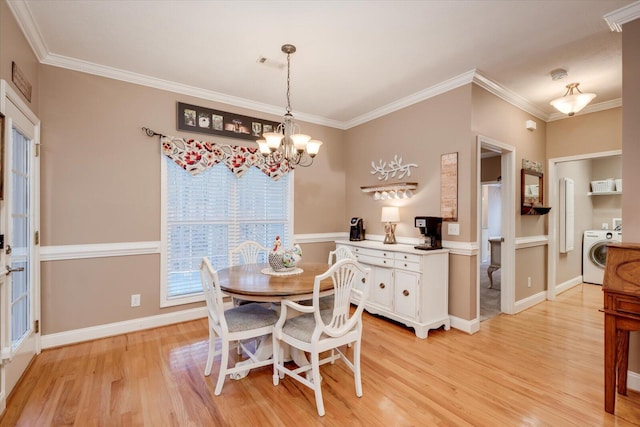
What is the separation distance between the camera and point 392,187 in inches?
153

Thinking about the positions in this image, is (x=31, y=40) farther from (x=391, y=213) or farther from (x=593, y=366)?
(x=593, y=366)

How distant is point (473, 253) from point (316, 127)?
281 centimetres

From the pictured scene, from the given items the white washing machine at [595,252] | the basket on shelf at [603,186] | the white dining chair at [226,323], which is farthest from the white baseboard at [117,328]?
the basket on shelf at [603,186]

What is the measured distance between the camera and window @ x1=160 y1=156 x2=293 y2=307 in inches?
134

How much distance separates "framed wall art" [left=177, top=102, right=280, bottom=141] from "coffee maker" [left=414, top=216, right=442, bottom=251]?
2371 mm

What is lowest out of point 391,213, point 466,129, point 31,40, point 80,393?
point 80,393

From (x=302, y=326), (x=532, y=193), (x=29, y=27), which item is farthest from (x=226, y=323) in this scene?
(x=532, y=193)

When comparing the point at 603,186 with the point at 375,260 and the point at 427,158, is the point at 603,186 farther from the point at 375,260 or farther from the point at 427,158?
the point at 375,260

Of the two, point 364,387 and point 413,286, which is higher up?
point 413,286

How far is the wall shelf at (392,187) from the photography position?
3684 mm

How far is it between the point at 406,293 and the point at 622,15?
111 inches

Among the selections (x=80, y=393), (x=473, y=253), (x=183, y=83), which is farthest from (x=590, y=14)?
(x=80, y=393)

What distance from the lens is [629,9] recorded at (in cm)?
209

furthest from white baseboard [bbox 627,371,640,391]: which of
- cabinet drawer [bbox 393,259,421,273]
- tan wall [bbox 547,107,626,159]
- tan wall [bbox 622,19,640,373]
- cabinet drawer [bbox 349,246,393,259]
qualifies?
tan wall [bbox 547,107,626,159]
